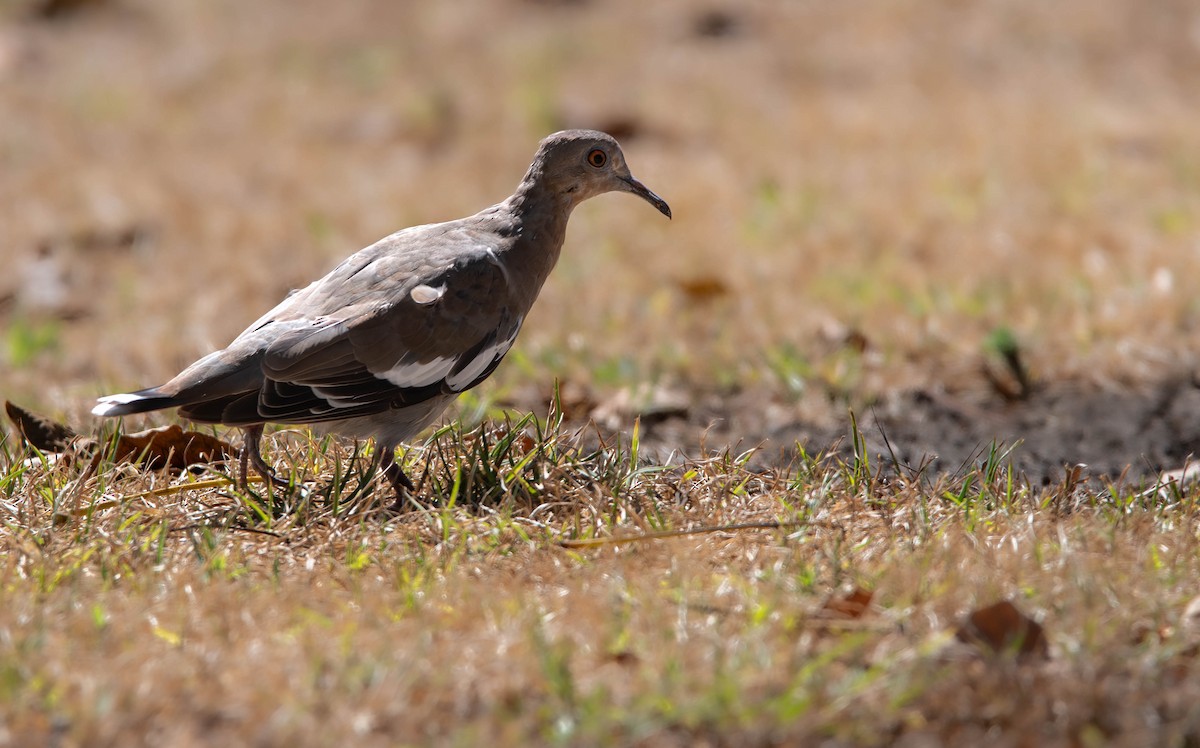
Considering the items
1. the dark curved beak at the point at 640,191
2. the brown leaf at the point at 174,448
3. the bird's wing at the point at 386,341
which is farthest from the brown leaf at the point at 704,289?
the brown leaf at the point at 174,448

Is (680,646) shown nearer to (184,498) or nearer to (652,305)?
(184,498)

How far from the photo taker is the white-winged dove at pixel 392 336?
3.52 metres

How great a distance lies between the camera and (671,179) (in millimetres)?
7812

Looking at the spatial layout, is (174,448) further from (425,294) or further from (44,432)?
(425,294)

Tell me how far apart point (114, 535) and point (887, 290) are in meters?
3.76

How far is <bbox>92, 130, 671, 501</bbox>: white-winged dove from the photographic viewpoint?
3.52 meters

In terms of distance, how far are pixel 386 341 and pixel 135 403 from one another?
2.14 feet

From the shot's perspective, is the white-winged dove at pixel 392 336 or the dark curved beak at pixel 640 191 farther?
the dark curved beak at pixel 640 191

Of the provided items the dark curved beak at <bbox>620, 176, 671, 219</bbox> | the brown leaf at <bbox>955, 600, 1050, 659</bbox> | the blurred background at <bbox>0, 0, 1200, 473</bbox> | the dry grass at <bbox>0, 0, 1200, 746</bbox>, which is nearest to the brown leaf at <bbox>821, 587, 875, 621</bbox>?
the dry grass at <bbox>0, 0, 1200, 746</bbox>

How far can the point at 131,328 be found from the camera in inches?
241

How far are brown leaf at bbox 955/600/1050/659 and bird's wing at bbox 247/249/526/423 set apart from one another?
1610 millimetres

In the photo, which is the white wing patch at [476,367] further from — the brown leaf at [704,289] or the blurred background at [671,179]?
the brown leaf at [704,289]

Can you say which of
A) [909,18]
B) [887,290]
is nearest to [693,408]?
[887,290]

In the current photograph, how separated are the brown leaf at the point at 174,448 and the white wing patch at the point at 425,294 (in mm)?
761
